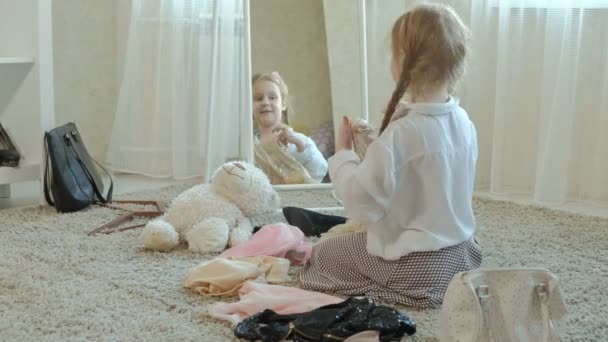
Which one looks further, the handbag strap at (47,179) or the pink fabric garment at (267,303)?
the handbag strap at (47,179)

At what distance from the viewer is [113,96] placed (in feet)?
10.8

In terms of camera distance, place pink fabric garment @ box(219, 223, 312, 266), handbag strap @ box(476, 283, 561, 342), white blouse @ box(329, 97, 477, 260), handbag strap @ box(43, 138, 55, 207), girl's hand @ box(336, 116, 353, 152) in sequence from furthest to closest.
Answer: handbag strap @ box(43, 138, 55, 207), pink fabric garment @ box(219, 223, 312, 266), girl's hand @ box(336, 116, 353, 152), white blouse @ box(329, 97, 477, 260), handbag strap @ box(476, 283, 561, 342)

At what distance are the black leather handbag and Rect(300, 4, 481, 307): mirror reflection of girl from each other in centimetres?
106

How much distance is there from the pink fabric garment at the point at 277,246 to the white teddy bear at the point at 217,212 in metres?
0.07

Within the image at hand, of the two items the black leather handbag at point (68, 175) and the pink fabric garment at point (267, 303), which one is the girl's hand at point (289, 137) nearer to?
the black leather handbag at point (68, 175)

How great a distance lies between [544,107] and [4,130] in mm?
1746

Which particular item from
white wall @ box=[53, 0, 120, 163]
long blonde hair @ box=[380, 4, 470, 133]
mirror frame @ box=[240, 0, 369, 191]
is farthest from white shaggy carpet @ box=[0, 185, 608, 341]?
white wall @ box=[53, 0, 120, 163]

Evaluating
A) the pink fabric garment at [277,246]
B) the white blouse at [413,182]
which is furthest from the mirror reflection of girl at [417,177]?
the pink fabric garment at [277,246]

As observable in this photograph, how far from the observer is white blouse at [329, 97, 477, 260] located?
172 centimetres

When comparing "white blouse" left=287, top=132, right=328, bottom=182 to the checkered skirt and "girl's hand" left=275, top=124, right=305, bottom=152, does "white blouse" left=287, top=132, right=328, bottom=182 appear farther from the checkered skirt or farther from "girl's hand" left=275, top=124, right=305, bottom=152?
the checkered skirt

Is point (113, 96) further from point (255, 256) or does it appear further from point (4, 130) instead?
point (255, 256)

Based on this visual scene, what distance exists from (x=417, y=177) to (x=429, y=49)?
27cm

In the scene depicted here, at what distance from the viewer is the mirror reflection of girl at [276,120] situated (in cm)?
249

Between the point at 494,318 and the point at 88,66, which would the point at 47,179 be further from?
the point at 494,318
